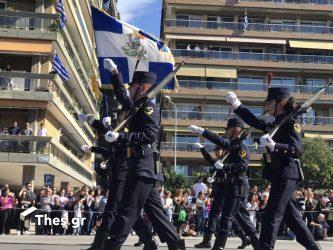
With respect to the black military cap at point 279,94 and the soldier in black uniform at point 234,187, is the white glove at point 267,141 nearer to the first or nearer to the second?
the black military cap at point 279,94

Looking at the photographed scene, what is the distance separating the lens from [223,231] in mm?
9984

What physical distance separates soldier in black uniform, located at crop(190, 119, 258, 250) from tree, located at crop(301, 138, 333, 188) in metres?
38.5

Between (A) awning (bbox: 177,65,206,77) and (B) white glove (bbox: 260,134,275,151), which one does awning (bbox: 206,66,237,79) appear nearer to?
(A) awning (bbox: 177,65,206,77)

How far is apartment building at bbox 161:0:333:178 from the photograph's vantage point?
54.1m

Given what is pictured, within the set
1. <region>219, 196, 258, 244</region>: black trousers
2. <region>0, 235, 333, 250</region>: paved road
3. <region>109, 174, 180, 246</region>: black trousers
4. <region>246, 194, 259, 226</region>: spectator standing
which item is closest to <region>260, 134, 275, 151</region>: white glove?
<region>109, 174, 180, 246</region>: black trousers

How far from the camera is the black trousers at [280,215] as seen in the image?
731 centimetres

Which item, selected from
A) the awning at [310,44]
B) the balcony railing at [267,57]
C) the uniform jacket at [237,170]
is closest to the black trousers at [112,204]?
the uniform jacket at [237,170]

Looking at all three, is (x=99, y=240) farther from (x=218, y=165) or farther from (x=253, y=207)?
(x=253, y=207)

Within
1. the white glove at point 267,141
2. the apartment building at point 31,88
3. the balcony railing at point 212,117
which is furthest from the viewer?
the balcony railing at point 212,117

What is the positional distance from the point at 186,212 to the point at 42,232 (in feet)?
15.6

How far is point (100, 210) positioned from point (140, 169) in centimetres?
1191

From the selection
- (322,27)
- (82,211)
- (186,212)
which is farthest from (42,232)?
(322,27)

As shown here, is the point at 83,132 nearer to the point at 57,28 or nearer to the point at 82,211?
the point at 57,28

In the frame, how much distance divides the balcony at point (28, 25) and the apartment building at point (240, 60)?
2250 cm
